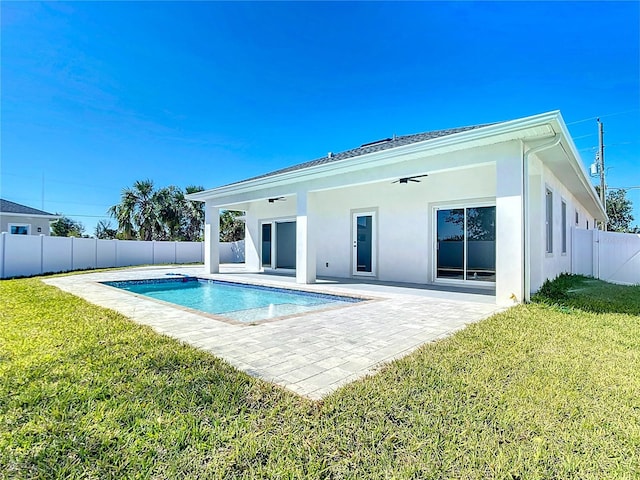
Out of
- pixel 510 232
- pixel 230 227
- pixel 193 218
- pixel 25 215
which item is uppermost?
pixel 193 218

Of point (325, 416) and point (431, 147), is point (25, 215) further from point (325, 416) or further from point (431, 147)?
point (325, 416)

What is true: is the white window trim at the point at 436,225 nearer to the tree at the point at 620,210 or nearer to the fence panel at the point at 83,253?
the fence panel at the point at 83,253

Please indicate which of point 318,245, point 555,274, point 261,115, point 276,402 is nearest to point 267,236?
point 318,245

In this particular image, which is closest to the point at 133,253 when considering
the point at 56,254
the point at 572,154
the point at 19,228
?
the point at 56,254

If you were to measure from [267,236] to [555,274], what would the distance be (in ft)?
39.6

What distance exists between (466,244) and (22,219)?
86.1ft

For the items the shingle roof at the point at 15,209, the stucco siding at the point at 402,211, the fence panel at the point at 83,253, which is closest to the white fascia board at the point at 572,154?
the stucco siding at the point at 402,211

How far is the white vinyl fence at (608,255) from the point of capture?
39.6ft

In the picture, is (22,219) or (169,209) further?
(169,209)

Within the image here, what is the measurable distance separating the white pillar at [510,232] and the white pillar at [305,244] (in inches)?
227

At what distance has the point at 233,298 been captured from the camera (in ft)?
32.3

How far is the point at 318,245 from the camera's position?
13766mm

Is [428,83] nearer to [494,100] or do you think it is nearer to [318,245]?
[494,100]

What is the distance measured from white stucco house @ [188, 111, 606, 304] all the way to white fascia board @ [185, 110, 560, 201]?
2cm
